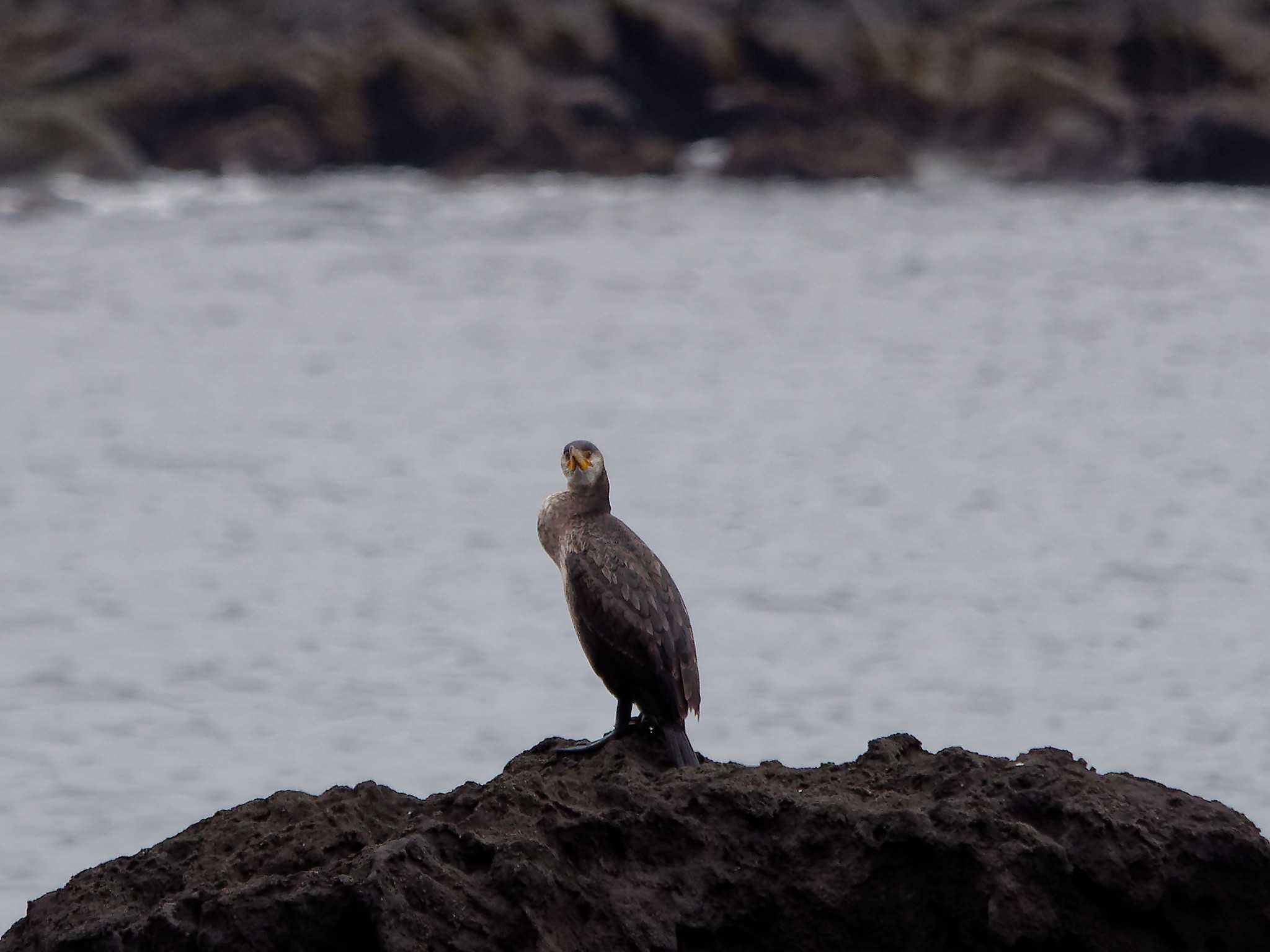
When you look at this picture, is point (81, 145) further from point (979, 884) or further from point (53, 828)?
point (979, 884)

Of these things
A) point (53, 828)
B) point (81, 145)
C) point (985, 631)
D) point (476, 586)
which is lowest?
point (53, 828)

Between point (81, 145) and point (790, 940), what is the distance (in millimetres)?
39261

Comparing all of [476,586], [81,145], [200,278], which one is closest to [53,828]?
[476,586]

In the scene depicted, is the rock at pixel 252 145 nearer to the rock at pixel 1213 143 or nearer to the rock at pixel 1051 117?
the rock at pixel 1051 117

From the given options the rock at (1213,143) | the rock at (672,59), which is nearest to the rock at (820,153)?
the rock at (672,59)

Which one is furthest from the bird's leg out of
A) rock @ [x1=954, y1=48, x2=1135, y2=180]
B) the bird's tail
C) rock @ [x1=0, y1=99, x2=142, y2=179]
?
rock @ [x1=954, y1=48, x2=1135, y2=180]

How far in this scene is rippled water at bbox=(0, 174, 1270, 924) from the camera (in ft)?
48.9

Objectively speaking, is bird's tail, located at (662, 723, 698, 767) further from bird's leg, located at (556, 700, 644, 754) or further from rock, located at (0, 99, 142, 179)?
rock, located at (0, 99, 142, 179)

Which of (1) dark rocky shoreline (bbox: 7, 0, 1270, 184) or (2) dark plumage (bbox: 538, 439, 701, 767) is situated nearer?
(2) dark plumage (bbox: 538, 439, 701, 767)

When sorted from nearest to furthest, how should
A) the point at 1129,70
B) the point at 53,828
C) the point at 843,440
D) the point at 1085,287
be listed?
the point at 53,828 < the point at 843,440 < the point at 1085,287 < the point at 1129,70

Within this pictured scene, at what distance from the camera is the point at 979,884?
4.95m

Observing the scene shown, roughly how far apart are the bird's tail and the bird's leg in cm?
11

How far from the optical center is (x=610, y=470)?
24.4 meters

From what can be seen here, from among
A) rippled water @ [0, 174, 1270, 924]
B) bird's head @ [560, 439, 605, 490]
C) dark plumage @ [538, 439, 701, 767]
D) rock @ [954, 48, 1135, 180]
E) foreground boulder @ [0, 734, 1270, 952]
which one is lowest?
foreground boulder @ [0, 734, 1270, 952]
